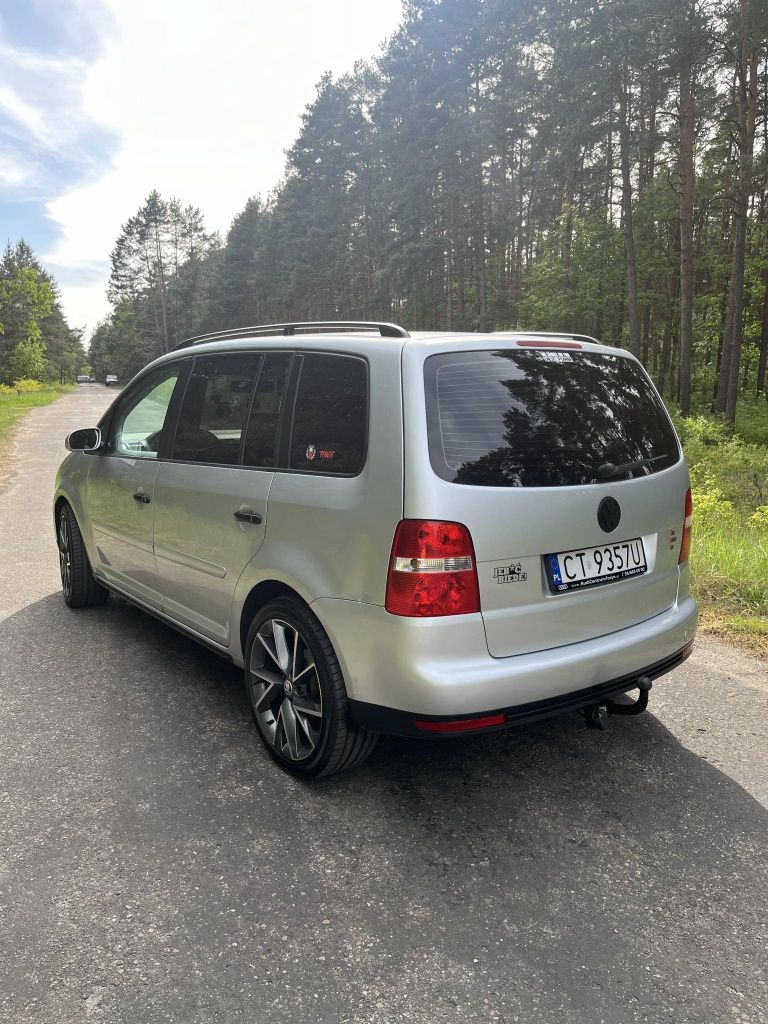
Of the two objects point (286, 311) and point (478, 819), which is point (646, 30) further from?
point (286, 311)

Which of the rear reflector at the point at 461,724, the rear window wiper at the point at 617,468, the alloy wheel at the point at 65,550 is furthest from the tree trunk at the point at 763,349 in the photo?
the rear reflector at the point at 461,724

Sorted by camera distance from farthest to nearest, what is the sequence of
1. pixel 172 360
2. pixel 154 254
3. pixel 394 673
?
pixel 154 254 < pixel 172 360 < pixel 394 673

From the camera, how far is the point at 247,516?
327 cm

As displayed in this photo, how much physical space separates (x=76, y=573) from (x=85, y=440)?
3.33ft

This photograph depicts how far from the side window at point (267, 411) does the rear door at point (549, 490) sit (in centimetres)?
86

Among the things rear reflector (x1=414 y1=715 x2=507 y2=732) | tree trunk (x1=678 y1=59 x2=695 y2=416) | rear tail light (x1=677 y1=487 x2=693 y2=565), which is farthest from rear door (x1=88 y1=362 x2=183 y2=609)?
tree trunk (x1=678 y1=59 x2=695 y2=416)

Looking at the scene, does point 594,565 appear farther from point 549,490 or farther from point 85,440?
point 85,440

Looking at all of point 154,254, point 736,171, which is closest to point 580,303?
point 736,171

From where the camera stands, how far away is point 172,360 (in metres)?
4.31

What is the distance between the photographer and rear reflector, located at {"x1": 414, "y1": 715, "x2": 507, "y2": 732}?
2.57 meters

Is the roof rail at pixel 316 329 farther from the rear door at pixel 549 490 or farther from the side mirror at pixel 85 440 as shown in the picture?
the side mirror at pixel 85 440

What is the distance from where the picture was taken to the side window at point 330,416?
2.85 meters

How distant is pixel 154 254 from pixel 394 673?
87671 millimetres

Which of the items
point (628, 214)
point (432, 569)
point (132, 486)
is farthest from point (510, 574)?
point (628, 214)
